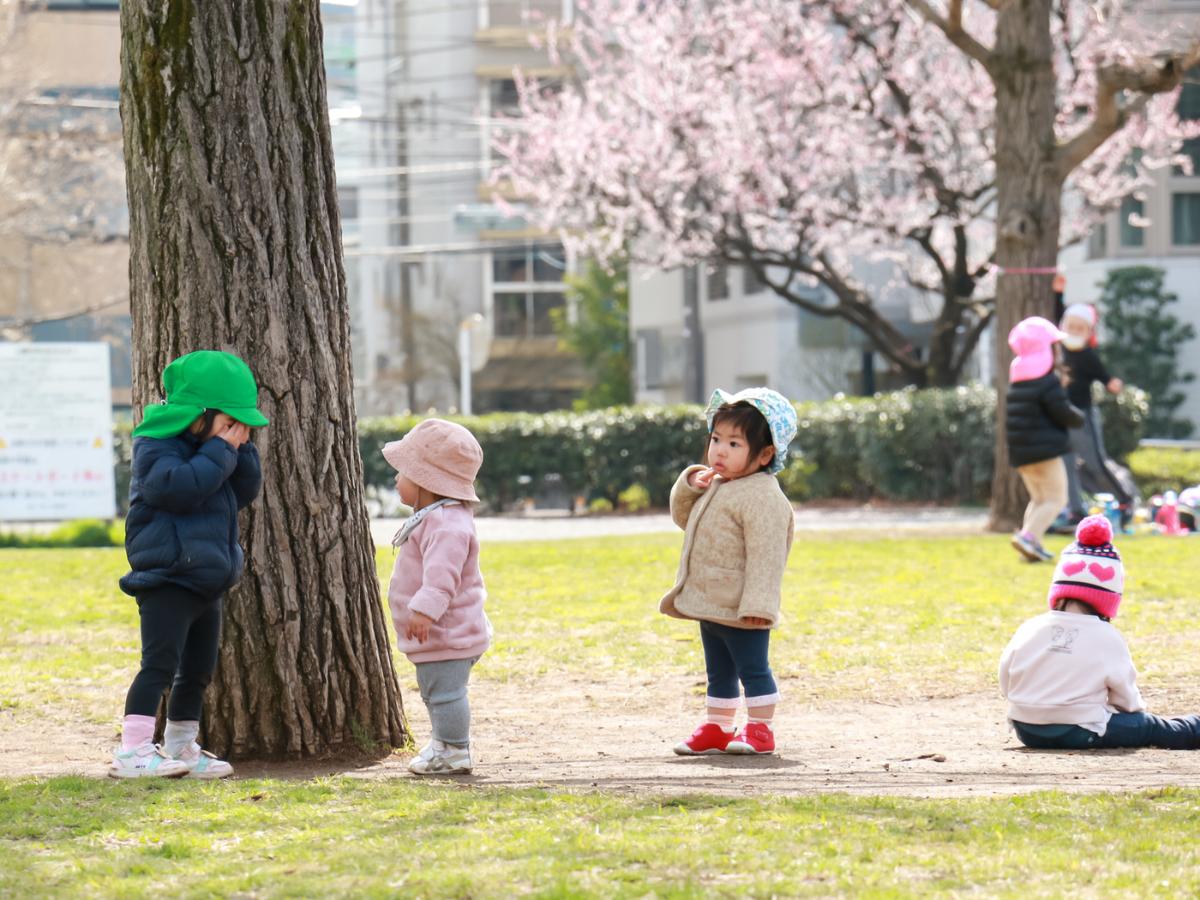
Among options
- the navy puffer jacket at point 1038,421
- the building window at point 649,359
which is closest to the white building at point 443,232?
the building window at point 649,359

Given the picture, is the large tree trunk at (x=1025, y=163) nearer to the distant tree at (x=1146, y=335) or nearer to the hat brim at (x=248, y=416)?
the hat brim at (x=248, y=416)

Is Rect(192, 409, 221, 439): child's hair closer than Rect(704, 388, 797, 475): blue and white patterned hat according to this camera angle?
Yes

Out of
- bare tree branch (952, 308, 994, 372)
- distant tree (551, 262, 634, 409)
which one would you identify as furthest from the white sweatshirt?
distant tree (551, 262, 634, 409)

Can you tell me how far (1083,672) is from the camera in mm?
5715

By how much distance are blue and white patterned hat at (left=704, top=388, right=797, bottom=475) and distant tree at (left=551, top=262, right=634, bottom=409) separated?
4288 cm

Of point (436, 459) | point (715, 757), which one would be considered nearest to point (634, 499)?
point (715, 757)

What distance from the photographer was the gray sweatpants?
538 centimetres

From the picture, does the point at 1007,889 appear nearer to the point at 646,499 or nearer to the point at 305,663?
the point at 305,663

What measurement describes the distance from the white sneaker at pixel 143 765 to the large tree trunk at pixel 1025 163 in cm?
1057

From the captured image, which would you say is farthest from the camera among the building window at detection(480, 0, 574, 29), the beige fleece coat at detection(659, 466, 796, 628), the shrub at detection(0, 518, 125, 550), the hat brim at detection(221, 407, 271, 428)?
the building window at detection(480, 0, 574, 29)

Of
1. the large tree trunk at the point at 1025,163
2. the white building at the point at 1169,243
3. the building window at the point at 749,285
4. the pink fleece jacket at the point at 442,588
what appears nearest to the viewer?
the pink fleece jacket at the point at 442,588

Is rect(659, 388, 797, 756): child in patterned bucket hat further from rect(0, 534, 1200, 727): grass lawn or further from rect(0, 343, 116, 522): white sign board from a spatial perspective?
rect(0, 343, 116, 522): white sign board

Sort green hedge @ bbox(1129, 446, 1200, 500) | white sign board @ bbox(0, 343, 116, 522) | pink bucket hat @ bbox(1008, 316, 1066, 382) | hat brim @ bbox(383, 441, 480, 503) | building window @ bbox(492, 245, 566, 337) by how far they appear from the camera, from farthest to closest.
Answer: building window @ bbox(492, 245, 566, 337) < green hedge @ bbox(1129, 446, 1200, 500) < white sign board @ bbox(0, 343, 116, 522) < pink bucket hat @ bbox(1008, 316, 1066, 382) < hat brim @ bbox(383, 441, 480, 503)

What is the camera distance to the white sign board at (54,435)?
55.8 ft
